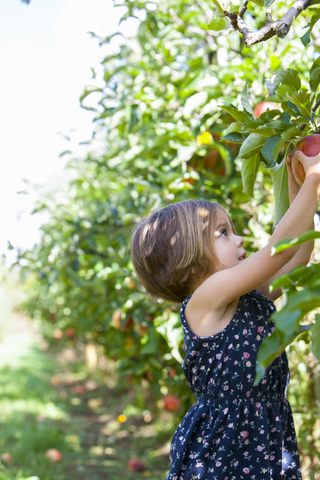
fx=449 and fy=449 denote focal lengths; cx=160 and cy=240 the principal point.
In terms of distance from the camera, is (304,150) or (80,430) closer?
(304,150)

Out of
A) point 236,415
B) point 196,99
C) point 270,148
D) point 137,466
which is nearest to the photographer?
point 270,148

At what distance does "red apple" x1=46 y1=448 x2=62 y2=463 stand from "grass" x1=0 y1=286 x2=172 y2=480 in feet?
0.10

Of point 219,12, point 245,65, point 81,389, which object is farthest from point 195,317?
point 81,389

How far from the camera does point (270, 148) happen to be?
0.86 m

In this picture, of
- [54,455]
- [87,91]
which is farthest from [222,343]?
[54,455]

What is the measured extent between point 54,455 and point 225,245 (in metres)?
3.01

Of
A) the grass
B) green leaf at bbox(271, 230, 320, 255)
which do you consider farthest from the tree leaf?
the grass

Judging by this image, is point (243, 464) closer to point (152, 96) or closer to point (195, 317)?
point (195, 317)

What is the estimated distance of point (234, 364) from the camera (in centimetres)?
100

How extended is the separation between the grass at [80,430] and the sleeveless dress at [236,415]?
193 cm

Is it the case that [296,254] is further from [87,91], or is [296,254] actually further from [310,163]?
[87,91]

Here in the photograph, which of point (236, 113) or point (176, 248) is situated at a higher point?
point (236, 113)

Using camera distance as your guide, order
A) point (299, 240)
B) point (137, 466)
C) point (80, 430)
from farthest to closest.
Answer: point (80, 430)
point (137, 466)
point (299, 240)

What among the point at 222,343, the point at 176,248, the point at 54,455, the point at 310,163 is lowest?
the point at 54,455
